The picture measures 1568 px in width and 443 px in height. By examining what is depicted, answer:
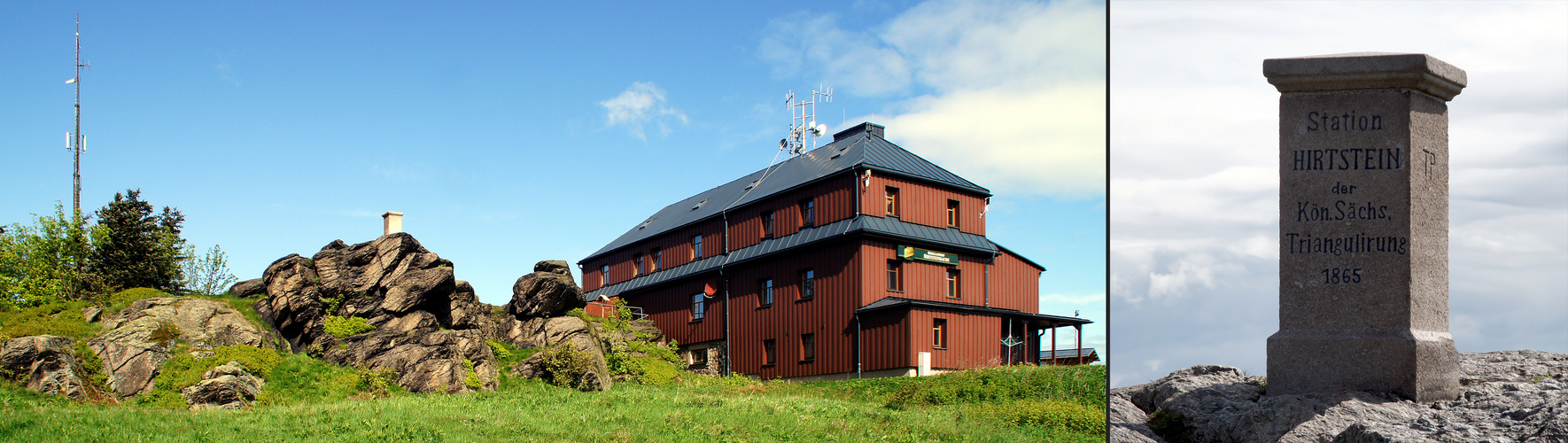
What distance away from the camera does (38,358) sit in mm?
20109

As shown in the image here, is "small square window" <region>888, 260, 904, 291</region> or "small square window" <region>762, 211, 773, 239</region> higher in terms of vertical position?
"small square window" <region>762, 211, 773, 239</region>

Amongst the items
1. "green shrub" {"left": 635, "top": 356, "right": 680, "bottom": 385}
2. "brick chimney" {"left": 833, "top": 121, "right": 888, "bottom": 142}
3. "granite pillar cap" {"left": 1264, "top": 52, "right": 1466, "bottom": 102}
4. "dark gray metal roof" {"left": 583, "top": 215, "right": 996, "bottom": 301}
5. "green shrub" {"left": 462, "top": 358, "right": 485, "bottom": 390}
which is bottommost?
"green shrub" {"left": 635, "top": 356, "right": 680, "bottom": 385}

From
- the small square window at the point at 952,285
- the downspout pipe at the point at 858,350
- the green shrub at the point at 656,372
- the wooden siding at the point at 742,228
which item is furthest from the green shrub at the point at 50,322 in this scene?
the small square window at the point at 952,285

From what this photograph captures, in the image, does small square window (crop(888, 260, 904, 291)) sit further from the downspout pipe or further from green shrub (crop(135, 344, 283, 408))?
green shrub (crop(135, 344, 283, 408))

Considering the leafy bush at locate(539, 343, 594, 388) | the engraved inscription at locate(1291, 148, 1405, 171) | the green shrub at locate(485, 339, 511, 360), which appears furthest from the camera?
the green shrub at locate(485, 339, 511, 360)

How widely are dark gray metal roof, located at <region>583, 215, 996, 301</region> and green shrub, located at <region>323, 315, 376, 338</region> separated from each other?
1350 centimetres

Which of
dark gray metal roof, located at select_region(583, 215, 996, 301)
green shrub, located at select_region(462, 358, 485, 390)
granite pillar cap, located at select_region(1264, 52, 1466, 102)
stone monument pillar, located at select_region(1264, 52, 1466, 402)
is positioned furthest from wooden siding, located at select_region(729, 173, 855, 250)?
granite pillar cap, located at select_region(1264, 52, 1466, 102)

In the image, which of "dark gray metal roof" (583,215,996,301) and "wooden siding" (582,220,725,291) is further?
"wooden siding" (582,220,725,291)

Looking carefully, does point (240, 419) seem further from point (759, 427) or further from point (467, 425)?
point (759, 427)

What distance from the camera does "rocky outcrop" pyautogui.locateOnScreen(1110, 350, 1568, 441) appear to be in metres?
10.8

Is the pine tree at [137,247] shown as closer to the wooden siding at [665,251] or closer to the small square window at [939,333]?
the wooden siding at [665,251]

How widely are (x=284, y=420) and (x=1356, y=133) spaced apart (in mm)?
16806

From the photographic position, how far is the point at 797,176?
119ft

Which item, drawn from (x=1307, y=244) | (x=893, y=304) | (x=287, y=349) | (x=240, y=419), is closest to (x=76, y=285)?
(x=287, y=349)
